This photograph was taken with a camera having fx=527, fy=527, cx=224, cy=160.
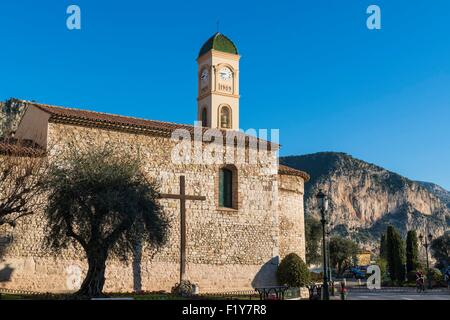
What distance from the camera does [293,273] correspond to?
91.2ft

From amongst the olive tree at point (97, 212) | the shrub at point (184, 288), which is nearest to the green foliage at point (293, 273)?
the shrub at point (184, 288)

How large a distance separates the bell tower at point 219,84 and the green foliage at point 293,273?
45.1 ft

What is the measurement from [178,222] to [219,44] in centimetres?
1946

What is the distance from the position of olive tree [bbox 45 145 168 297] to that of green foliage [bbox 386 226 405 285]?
3231 cm

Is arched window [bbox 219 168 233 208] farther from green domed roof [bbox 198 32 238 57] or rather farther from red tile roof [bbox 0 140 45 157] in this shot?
green domed roof [bbox 198 32 238 57]

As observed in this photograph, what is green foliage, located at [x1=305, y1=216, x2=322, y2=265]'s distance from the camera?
5262 cm

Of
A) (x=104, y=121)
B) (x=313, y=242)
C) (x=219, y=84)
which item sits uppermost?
(x=219, y=84)

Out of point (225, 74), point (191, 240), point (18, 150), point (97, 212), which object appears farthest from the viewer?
point (225, 74)

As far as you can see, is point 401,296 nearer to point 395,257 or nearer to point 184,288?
point 184,288

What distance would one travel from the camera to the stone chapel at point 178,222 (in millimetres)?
22319

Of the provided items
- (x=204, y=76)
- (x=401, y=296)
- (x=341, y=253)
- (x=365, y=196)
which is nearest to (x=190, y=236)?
(x=401, y=296)

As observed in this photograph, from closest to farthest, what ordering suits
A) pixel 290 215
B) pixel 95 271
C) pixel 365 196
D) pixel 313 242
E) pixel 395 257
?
pixel 95 271, pixel 290 215, pixel 395 257, pixel 313 242, pixel 365 196

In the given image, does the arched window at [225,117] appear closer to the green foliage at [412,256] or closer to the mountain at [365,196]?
the green foliage at [412,256]

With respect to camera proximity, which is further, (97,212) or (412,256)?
(412,256)
